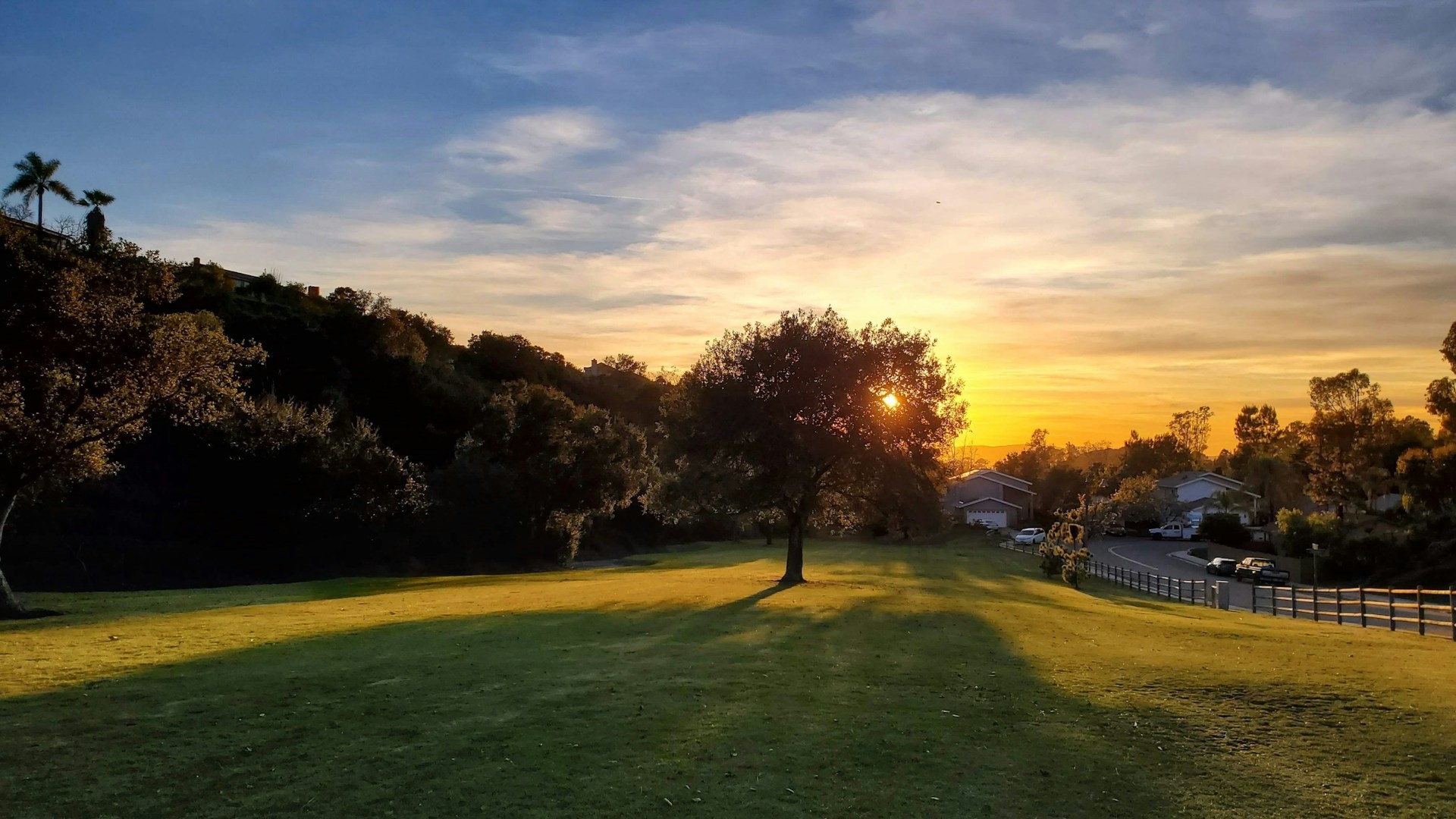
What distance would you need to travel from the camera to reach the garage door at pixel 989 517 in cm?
11981

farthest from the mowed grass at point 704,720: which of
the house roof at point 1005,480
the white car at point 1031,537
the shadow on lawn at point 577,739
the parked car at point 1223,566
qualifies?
the house roof at point 1005,480

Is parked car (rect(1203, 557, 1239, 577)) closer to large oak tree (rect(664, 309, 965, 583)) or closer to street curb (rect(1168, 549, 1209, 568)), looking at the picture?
street curb (rect(1168, 549, 1209, 568))

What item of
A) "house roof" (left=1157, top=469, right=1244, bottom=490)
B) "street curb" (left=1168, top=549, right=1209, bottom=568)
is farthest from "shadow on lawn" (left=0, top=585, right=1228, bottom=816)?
"house roof" (left=1157, top=469, right=1244, bottom=490)

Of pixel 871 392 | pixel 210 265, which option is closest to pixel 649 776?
pixel 871 392

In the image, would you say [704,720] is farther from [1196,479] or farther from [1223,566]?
[1196,479]

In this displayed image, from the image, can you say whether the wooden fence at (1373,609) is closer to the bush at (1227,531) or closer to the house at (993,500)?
the bush at (1227,531)

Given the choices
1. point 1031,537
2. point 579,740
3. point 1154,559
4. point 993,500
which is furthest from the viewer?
point 993,500

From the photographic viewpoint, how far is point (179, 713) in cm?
1197

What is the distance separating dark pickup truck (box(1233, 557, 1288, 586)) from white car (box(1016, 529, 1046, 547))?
21015mm

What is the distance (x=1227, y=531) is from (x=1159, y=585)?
173ft

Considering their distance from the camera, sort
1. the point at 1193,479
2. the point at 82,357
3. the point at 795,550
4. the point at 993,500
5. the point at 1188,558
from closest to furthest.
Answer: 1. the point at 82,357
2. the point at 795,550
3. the point at 1188,558
4. the point at 993,500
5. the point at 1193,479

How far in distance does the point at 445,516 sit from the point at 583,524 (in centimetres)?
1023

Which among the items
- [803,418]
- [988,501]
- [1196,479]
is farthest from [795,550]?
[1196,479]

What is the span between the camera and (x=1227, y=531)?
309ft
